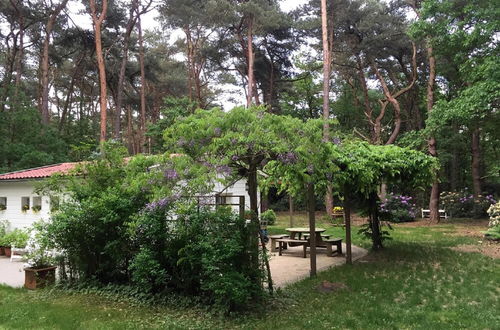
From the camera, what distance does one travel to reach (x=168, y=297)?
5.89m

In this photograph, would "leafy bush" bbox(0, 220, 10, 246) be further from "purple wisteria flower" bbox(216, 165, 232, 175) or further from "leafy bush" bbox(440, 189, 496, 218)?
"leafy bush" bbox(440, 189, 496, 218)

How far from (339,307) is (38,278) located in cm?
529

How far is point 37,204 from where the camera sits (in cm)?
1254

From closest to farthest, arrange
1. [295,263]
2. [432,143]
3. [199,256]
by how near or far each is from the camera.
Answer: [199,256]
[295,263]
[432,143]

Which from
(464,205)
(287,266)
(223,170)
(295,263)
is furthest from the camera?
(464,205)

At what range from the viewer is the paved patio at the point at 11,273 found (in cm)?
759

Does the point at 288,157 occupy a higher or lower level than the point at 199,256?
higher

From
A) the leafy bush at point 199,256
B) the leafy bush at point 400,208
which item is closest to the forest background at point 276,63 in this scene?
the leafy bush at point 400,208

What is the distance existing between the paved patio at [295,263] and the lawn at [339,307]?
17.9 inches

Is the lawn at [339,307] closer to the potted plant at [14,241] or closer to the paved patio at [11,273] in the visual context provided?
the paved patio at [11,273]

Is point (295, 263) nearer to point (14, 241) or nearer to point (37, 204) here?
point (14, 241)

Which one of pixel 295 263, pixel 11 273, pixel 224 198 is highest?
pixel 224 198

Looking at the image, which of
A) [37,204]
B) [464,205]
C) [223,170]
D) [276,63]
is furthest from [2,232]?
[464,205]

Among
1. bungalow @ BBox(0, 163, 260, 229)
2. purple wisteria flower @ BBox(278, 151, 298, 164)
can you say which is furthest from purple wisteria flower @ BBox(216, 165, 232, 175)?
bungalow @ BBox(0, 163, 260, 229)
